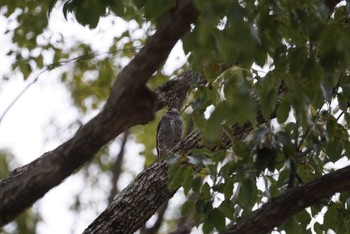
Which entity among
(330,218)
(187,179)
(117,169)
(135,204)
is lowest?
(330,218)

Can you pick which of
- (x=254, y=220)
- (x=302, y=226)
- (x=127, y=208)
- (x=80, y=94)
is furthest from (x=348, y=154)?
(x=80, y=94)

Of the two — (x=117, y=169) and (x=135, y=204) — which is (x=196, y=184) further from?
(x=117, y=169)

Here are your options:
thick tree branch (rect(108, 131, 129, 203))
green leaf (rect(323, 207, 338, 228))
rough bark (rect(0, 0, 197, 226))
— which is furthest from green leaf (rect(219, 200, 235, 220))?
thick tree branch (rect(108, 131, 129, 203))

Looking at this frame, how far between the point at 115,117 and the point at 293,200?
0.85m

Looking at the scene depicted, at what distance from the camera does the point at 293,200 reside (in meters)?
2.98

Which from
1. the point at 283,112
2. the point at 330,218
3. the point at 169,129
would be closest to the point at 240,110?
the point at 283,112

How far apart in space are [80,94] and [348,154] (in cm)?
496

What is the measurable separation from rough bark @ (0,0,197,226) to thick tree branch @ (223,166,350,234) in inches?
26.4

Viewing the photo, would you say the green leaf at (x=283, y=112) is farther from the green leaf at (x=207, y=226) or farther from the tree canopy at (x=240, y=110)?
the green leaf at (x=207, y=226)

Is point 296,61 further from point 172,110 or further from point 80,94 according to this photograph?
point 80,94

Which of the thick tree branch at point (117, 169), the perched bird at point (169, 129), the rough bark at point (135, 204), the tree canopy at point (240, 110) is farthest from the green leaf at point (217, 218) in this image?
the thick tree branch at point (117, 169)

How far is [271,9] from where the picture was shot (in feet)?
9.66

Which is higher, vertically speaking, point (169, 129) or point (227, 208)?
point (169, 129)

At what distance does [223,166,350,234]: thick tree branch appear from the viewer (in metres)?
2.97
